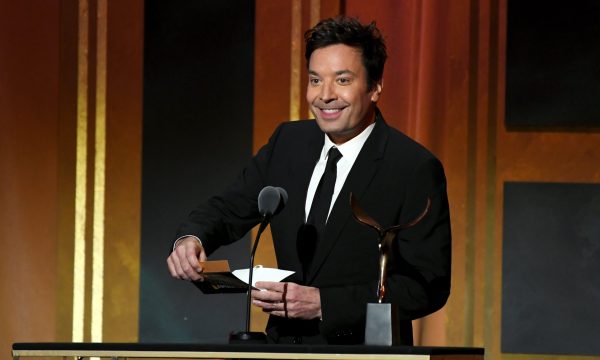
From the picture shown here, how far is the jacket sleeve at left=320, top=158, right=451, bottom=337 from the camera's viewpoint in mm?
2416

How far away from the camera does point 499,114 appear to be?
4508 millimetres

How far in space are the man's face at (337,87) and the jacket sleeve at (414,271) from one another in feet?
0.66

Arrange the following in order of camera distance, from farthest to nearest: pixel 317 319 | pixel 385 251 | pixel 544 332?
pixel 544 332
pixel 317 319
pixel 385 251

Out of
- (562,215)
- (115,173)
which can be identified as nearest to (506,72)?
(562,215)

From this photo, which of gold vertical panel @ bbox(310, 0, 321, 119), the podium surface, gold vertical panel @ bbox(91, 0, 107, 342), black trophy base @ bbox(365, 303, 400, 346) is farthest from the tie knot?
gold vertical panel @ bbox(91, 0, 107, 342)

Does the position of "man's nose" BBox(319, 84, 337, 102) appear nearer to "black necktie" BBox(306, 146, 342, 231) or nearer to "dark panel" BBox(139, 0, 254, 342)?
"black necktie" BBox(306, 146, 342, 231)

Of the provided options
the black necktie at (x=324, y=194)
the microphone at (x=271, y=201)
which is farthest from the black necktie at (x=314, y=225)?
the microphone at (x=271, y=201)

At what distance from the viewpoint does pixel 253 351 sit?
6.78 ft

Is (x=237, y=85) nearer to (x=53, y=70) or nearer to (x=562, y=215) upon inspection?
(x=53, y=70)

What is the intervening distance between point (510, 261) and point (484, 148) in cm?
44

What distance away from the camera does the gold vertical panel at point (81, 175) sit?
15.4 feet

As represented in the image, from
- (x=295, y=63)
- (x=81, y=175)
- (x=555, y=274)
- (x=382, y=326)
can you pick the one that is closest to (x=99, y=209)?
(x=81, y=175)

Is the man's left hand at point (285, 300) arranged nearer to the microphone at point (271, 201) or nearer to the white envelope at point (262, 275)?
the white envelope at point (262, 275)

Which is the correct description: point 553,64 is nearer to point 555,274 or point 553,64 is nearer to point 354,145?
point 555,274
